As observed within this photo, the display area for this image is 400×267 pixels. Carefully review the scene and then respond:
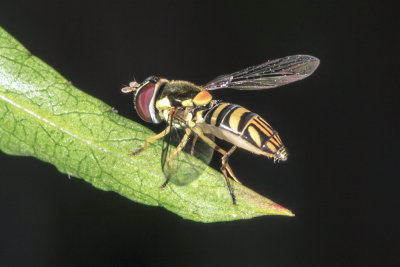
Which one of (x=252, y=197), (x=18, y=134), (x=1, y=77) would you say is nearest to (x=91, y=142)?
(x=18, y=134)

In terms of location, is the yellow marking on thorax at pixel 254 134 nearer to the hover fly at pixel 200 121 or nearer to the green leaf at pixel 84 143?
the hover fly at pixel 200 121

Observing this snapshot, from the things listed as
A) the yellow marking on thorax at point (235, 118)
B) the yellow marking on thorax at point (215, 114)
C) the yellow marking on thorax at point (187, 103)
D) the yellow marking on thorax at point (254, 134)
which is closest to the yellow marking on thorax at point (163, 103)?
the yellow marking on thorax at point (187, 103)

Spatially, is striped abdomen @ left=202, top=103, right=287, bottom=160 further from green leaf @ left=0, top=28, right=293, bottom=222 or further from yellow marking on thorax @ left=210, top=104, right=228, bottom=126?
green leaf @ left=0, top=28, right=293, bottom=222

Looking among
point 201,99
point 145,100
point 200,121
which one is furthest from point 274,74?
point 145,100

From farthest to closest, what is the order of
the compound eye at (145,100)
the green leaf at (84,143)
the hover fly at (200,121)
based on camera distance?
the compound eye at (145,100), the hover fly at (200,121), the green leaf at (84,143)

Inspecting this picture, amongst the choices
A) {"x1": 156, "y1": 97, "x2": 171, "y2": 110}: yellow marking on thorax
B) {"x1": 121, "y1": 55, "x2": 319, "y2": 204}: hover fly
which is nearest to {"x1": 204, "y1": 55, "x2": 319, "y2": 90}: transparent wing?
{"x1": 121, "y1": 55, "x2": 319, "y2": 204}: hover fly
